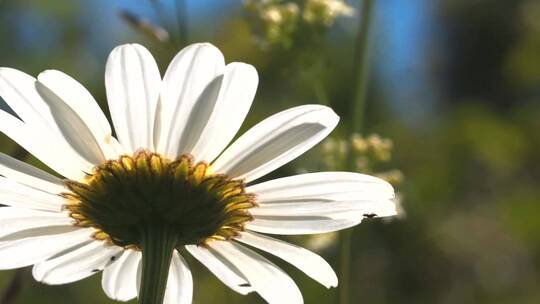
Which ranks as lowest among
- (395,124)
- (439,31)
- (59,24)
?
(395,124)

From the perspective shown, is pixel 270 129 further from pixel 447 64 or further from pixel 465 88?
pixel 447 64

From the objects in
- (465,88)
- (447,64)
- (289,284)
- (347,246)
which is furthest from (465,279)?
(447,64)

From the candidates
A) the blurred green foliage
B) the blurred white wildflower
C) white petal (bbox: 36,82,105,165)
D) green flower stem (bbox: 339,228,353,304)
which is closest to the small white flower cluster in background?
the blurred white wildflower

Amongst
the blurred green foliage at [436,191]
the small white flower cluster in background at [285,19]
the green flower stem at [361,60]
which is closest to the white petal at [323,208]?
the green flower stem at [361,60]

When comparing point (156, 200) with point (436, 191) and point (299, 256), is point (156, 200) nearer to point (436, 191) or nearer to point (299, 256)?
point (299, 256)

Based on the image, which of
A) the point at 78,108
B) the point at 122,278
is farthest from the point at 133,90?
the point at 122,278

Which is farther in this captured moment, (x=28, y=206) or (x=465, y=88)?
(x=465, y=88)
